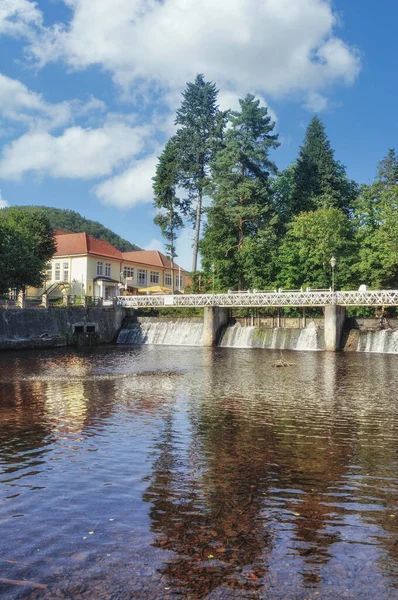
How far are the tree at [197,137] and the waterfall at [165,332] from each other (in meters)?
12.1

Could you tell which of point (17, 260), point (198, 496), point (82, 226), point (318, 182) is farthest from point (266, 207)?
point (82, 226)

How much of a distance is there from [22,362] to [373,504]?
2457 centimetres

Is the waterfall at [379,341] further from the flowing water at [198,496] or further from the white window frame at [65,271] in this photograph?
the white window frame at [65,271]

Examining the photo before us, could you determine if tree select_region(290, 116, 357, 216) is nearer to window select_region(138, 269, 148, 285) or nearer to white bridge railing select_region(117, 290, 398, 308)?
white bridge railing select_region(117, 290, 398, 308)

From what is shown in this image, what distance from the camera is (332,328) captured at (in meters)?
36.9

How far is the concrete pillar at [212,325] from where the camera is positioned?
42.3 m

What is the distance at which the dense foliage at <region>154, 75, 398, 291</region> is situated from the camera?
45.7 m

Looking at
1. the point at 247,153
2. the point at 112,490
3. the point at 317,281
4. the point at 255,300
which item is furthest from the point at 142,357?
the point at 247,153

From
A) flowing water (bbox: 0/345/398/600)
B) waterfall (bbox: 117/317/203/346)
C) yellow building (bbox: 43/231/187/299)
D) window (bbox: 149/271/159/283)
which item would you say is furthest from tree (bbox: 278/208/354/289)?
flowing water (bbox: 0/345/398/600)

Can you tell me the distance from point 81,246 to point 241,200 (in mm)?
22414

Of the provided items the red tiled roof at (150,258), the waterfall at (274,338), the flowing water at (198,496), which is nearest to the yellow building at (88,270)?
the red tiled roof at (150,258)

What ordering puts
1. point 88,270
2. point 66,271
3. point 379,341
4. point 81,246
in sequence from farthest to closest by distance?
1. point 66,271
2. point 81,246
3. point 88,270
4. point 379,341

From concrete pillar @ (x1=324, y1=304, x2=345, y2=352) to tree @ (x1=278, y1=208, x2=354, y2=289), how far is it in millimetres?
8790

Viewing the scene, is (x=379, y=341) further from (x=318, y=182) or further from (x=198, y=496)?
(x=198, y=496)
